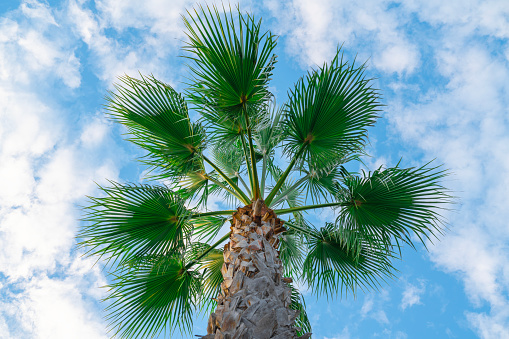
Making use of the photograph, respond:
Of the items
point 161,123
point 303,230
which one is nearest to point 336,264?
point 303,230

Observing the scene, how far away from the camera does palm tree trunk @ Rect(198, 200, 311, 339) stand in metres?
2.96

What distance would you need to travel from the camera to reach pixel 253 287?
3.28 m

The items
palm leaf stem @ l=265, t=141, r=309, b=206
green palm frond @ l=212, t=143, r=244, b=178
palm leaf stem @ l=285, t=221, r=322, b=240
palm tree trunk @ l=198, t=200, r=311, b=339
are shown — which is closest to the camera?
palm tree trunk @ l=198, t=200, r=311, b=339

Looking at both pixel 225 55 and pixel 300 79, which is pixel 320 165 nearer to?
pixel 300 79

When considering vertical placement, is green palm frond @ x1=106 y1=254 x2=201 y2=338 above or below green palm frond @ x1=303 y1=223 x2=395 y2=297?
below

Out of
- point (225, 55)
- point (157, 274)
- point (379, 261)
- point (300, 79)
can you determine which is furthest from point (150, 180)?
point (379, 261)

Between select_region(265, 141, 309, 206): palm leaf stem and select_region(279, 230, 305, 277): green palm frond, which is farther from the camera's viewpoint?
select_region(279, 230, 305, 277): green palm frond

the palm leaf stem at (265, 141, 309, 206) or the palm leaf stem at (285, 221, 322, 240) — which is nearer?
the palm leaf stem at (265, 141, 309, 206)

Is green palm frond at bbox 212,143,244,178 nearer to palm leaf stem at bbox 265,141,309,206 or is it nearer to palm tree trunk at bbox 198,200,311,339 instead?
palm leaf stem at bbox 265,141,309,206

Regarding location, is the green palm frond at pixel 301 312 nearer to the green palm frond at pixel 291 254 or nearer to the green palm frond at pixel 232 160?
the green palm frond at pixel 291 254

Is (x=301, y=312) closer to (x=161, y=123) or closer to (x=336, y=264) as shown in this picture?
(x=336, y=264)

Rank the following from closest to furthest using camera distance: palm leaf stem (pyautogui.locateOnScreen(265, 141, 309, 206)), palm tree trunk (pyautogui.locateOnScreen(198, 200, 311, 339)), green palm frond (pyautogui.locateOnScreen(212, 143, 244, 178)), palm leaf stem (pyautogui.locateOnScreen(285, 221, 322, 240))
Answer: palm tree trunk (pyautogui.locateOnScreen(198, 200, 311, 339)) → palm leaf stem (pyautogui.locateOnScreen(265, 141, 309, 206)) → palm leaf stem (pyautogui.locateOnScreen(285, 221, 322, 240)) → green palm frond (pyautogui.locateOnScreen(212, 143, 244, 178))

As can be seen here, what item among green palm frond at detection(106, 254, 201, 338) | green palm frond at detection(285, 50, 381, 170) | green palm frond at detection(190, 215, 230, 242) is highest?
green palm frond at detection(285, 50, 381, 170)

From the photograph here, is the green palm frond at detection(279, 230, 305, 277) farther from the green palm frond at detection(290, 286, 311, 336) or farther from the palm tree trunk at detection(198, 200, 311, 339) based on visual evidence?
the palm tree trunk at detection(198, 200, 311, 339)
